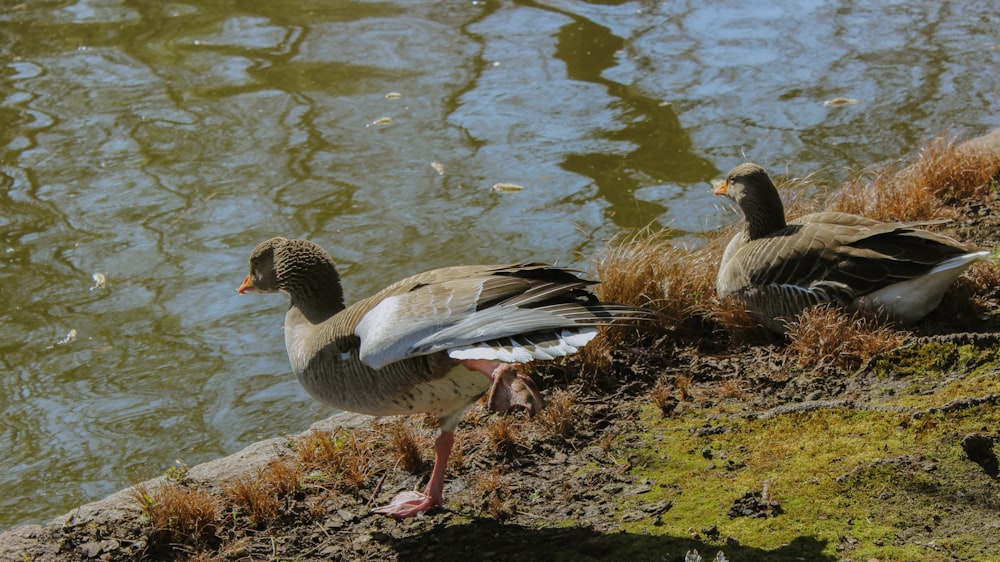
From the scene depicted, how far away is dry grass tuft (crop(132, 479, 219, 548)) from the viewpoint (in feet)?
12.9

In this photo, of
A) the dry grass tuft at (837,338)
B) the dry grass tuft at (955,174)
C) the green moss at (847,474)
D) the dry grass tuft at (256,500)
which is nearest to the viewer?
the green moss at (847,474)

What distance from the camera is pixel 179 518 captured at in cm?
397

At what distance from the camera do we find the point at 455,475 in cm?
431

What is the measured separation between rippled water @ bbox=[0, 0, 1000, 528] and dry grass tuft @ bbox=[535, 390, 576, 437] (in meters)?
2.07

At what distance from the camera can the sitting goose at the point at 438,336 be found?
3.37 metres

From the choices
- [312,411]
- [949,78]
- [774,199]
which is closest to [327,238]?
[312,411]

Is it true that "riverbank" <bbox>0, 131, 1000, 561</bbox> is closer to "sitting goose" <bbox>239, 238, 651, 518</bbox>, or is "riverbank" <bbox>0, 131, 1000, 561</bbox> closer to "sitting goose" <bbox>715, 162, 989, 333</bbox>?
"sitting goose" <bbox>715, 162, 989, 333</bbox>

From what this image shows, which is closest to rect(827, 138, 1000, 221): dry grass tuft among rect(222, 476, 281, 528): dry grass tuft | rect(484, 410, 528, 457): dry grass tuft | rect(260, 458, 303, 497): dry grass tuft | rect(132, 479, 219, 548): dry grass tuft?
rect(484, 410, 528, 457): dry grass tuft

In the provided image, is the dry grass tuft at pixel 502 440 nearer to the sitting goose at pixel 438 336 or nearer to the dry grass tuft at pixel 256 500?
the sitting goose at pixel 438 336

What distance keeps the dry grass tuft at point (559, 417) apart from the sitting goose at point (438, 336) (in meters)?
0.60

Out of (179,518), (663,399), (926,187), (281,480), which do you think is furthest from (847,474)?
(926,187)

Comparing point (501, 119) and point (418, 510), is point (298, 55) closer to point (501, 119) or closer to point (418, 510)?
point (501, 119)

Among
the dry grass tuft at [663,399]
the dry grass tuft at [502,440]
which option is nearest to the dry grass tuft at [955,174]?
the dry grass tuft at [663,399]

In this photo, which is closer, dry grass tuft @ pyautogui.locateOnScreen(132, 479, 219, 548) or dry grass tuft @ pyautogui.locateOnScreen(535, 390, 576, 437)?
dry grass tuft @ pyautogui.locateOnScreen(132, 479, 219, 548)
